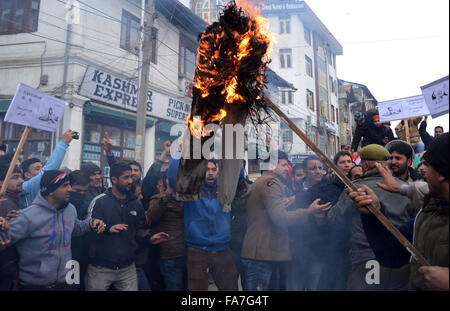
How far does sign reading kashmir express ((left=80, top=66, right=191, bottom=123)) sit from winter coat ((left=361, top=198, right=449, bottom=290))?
9.98 meters

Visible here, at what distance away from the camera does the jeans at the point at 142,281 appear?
359cm

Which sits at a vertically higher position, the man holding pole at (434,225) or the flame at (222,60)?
the flame at (222,60)

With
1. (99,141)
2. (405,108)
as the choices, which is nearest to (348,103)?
(99,141)

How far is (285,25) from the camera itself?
28422 mm

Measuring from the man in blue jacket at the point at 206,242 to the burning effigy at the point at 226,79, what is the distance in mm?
883

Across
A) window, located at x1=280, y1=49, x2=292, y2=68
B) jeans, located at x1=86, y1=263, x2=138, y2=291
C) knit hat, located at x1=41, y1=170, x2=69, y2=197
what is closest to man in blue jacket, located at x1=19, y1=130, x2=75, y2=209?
knit hat, located at x1=41, y1=170, x2=69, y2=197

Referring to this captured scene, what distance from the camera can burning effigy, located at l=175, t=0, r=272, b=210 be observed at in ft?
7.81

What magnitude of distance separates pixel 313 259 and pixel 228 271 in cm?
102

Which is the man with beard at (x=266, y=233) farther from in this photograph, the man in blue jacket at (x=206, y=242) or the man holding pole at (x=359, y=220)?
the man holding pole at (x=359, y=220)

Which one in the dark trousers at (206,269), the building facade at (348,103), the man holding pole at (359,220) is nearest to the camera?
the man holding pole at (359,220)

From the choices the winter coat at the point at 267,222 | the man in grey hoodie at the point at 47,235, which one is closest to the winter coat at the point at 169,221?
the man in grey hoodie at the point at 47,235

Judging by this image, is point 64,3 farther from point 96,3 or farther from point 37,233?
point 37,233

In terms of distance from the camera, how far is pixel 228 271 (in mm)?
3521
